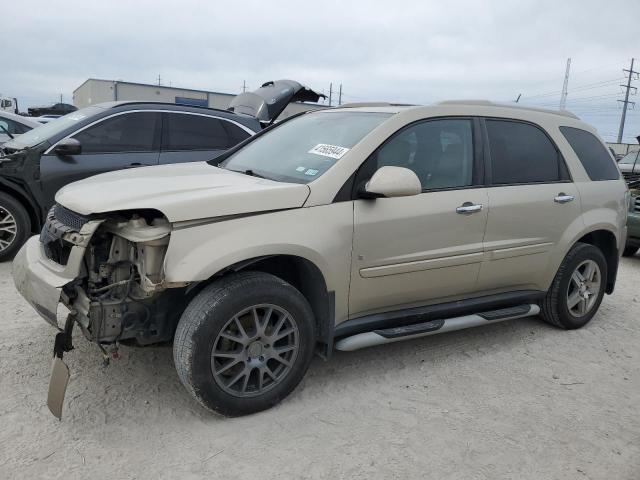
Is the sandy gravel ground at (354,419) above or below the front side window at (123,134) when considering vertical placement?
below

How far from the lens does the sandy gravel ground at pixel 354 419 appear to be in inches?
106

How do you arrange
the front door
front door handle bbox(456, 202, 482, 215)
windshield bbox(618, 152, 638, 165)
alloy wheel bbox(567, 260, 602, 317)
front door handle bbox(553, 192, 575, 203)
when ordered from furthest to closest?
windshield bbox(618, 152, 638, 165) < alloy wheel bbox(567, 260, 602, 317) < front door handle bbox(553, 192, 575, 203) < front door handle bbox(456, 202, 482, 215) < the front door

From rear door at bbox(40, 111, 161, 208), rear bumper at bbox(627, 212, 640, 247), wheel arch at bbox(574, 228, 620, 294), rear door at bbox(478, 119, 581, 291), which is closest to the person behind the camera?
rear door at bbox(478, 119, 581, 291)

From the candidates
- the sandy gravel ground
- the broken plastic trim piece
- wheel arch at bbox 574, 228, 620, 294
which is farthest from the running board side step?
the broken plastic trim piece

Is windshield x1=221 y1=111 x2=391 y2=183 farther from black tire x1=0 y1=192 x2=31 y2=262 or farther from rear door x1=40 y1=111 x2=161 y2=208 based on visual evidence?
black tire x1=0 y1=192 x2=31 y2=262

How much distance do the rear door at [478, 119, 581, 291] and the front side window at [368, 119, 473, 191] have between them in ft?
0.73

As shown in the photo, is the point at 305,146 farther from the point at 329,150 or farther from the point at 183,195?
the point at 183,195

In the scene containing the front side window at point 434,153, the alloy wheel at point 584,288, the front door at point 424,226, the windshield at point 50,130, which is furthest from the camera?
the windshield at point 50,130

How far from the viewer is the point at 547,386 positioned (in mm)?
3688

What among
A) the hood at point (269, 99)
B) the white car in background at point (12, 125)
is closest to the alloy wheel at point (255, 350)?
the hood at point (269, 99)

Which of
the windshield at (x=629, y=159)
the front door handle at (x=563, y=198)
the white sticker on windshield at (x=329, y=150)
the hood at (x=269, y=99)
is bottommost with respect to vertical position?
the front door handle at (x=563, y=198)

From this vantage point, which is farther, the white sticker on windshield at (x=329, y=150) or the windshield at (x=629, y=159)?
the windshield at (x=629, y=159)

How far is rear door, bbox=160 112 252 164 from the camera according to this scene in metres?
6.30

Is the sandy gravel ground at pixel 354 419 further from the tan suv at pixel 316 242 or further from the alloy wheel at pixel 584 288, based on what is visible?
the alloy wheel at pixel 584 288
